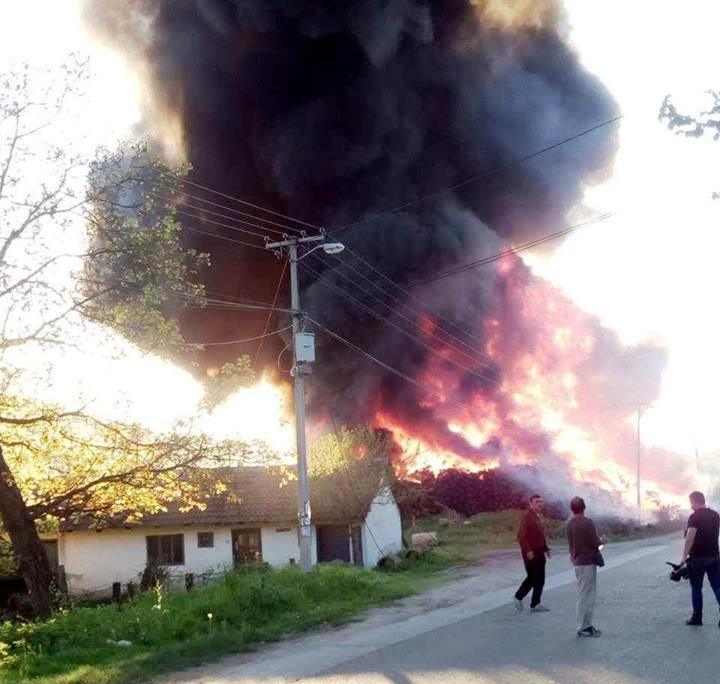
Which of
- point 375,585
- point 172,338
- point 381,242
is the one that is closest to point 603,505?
point 381,242

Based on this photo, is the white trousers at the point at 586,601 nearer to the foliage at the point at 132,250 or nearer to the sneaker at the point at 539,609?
the sneaker at the point at 539,609

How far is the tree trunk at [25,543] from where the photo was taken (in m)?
15.4

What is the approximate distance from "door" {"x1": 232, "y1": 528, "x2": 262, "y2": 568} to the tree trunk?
1326 centimetres

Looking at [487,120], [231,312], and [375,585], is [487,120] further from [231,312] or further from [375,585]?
[375,585]

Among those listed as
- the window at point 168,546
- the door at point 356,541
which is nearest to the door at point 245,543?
the window at point 168,546

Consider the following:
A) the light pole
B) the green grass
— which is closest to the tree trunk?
the green grass

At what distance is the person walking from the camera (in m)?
10.7

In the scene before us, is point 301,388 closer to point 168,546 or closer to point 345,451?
point 345,451

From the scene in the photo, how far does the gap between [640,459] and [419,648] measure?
37.3 m

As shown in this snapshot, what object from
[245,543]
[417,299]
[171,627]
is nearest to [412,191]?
[417,299]

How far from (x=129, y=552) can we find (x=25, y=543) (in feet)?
47.2

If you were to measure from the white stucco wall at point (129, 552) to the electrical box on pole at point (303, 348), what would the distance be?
426 inches

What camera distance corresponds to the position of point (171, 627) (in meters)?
13.4

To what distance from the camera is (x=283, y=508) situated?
2903 centimetres
